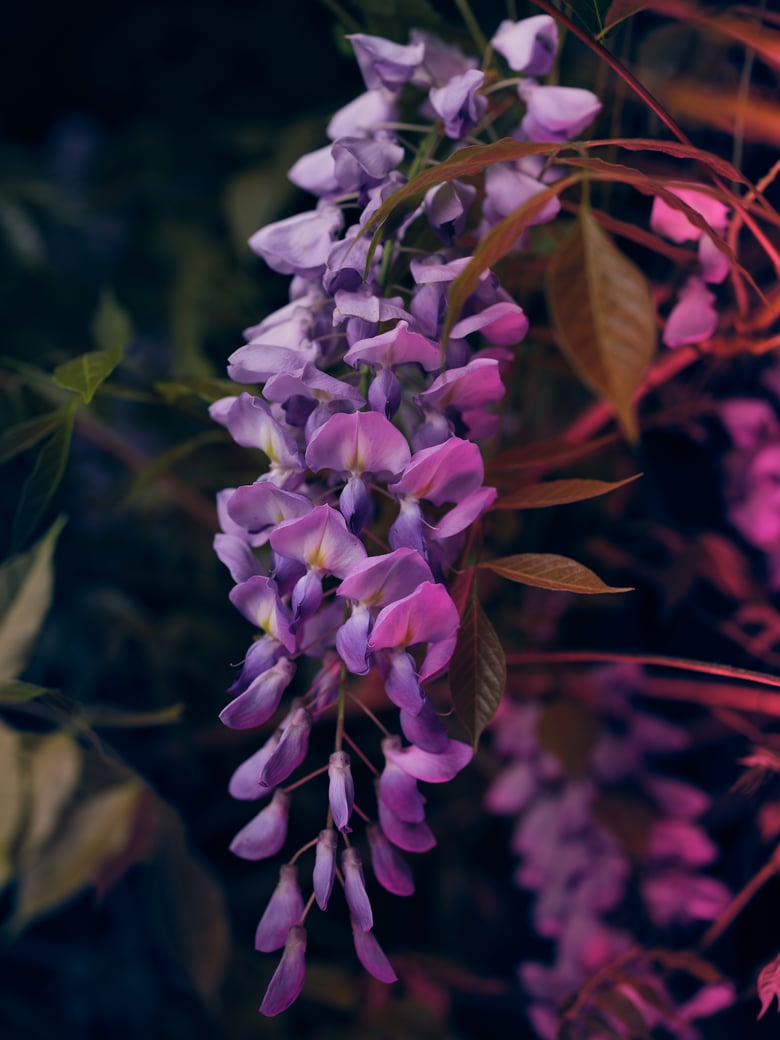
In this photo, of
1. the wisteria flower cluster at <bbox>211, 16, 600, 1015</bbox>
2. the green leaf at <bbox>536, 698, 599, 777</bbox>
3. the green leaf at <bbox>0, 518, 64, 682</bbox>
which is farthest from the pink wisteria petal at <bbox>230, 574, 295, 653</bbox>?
the green leaf at <bbox>536, 698, 599, 777</bbox>

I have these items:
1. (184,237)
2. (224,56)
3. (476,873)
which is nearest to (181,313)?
(184,237)

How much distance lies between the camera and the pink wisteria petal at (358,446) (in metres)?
0.34

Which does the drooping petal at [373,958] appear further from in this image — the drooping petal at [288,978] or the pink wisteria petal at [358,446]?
the pink wisteria petal at [358,446]

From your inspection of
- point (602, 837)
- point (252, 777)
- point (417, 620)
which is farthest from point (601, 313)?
point (602, 837)

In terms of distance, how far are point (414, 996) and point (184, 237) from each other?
85cm

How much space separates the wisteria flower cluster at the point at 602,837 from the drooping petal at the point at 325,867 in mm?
330

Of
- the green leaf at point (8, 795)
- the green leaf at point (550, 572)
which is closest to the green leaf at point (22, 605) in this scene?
the green leaf at point (8, 795)

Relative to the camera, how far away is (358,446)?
1.17 feet

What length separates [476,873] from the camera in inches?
34.5

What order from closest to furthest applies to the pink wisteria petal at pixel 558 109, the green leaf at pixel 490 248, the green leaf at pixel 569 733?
the green leaf at pixel 490 248
the pink wisteria petal at pixel 558 109
the green leaf at pixel 569 733

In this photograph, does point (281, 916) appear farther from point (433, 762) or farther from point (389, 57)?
point (389, 57)

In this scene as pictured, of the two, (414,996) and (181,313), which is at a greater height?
(181,313)

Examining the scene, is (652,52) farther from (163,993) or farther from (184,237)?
(163,993)

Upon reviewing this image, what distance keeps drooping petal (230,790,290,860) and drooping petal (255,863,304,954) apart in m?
0.02
